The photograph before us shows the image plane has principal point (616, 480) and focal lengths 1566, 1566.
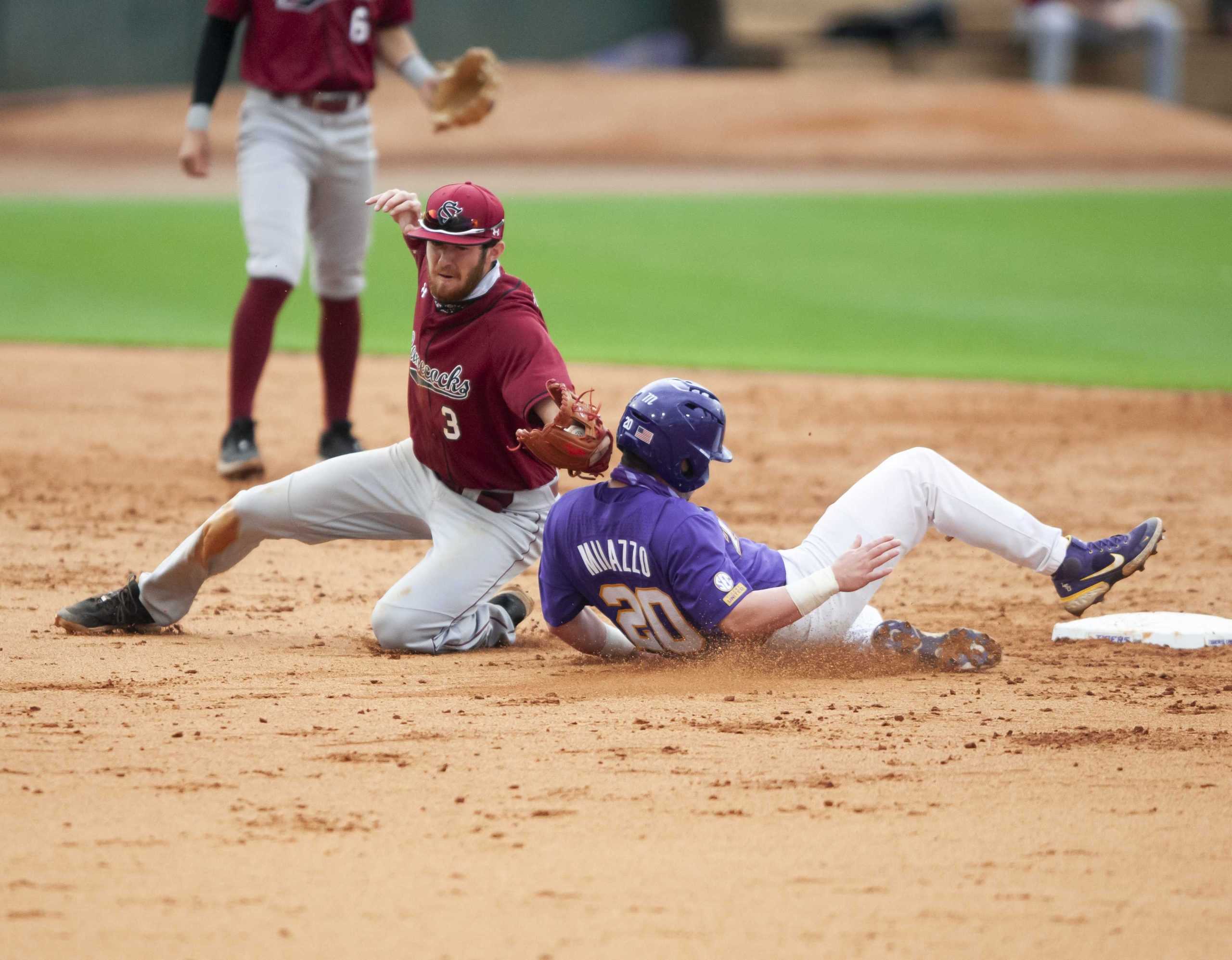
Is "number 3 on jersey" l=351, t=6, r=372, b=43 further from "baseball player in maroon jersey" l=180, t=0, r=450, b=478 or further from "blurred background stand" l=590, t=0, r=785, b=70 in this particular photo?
"blurred background stand" l=590, t=0, r=785, b=70

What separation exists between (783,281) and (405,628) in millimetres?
9813

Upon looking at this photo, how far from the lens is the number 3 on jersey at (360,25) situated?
7008 mm

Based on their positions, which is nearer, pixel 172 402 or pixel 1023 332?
pixel 172 402

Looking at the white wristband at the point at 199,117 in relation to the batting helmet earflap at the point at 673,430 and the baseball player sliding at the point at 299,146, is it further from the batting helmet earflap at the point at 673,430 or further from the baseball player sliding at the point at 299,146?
the batting helmet earflap at the point at 673,430

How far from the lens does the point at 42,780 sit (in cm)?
343

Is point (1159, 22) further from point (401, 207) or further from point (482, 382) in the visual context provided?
point (482, 382)

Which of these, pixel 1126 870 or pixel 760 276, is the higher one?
pixel 1126 870

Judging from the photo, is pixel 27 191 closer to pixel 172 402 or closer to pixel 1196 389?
pixel 172 402

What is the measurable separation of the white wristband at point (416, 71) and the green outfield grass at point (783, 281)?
342 centimetres

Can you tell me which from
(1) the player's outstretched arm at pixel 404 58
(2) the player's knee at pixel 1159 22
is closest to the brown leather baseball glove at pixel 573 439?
(1) the player's outstretched arm at pixel 404 58

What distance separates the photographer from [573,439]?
4062 mm

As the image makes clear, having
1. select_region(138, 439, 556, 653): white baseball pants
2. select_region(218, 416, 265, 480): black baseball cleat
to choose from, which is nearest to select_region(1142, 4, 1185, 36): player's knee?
select_region(218, 416, 265, 480): black baseball cleat

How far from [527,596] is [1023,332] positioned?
741cm

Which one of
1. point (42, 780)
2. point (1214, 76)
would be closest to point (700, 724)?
point (42, 780)
